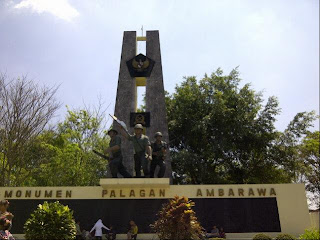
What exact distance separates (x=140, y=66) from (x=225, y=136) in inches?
348

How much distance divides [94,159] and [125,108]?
341 inches

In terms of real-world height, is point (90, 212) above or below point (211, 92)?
below

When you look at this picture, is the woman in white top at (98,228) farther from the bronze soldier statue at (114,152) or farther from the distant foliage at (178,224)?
the distant foliage at (178,224)

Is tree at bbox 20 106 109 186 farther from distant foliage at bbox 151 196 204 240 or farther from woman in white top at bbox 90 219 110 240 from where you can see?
distant foliage at bbox 151 196 204 240

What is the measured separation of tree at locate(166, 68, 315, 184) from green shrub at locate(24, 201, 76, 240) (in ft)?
50.9

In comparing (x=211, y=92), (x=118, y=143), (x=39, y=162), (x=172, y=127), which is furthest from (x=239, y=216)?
(x=39, y=162)

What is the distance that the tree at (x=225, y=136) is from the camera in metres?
23.0

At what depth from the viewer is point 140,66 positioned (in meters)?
18.5

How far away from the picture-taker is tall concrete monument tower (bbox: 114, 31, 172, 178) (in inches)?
669

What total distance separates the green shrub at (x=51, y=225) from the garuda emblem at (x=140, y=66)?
1203cm

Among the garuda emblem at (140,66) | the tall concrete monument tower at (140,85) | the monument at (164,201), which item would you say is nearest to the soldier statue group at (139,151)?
the monument at (164,201)

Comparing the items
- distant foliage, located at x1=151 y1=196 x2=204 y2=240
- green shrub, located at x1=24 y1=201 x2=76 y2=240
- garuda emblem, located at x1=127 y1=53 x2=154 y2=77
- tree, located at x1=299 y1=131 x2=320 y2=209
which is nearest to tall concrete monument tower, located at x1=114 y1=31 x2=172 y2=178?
garuda emblem, located at x1=127 y1=53 x2=154 y2=77

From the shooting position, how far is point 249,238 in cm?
1234

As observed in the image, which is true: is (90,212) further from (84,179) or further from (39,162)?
(39,162)
